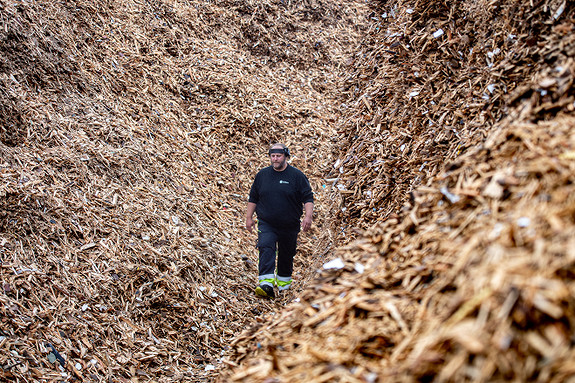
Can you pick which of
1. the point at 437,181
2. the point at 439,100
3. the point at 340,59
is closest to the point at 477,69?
the point at 439,100

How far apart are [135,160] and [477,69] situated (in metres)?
4.81

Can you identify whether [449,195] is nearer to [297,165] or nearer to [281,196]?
[281,196]

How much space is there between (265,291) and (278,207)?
1.07 meters

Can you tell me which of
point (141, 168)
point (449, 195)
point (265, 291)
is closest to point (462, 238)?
point (449, 195)

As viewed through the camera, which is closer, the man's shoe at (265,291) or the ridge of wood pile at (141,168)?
the ridge of wood pile at (141,168)

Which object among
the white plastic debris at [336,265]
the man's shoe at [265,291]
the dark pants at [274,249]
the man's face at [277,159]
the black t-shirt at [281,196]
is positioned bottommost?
the man's shoe at [265,291]

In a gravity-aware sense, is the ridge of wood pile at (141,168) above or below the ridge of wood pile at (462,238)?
below

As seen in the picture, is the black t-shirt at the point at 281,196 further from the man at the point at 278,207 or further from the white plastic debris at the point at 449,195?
the white plastic debris at the point at 449,195

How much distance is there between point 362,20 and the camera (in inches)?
527

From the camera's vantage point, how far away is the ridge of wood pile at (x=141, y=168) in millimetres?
4656

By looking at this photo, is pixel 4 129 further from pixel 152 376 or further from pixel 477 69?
pixel 477 69

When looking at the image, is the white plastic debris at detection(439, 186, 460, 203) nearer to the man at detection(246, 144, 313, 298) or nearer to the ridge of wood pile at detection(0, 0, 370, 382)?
the ridge of wood pile at detection(0, 0, 370, 382)

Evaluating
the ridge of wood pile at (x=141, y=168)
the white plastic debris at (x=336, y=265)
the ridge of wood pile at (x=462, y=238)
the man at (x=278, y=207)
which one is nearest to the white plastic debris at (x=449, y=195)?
the ridge of wood pile at (x=462, y=238)

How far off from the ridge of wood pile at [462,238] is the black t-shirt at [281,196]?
5.75 feet
